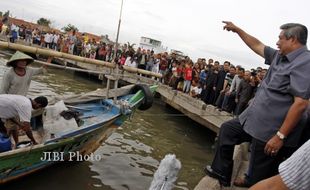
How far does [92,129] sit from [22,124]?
153 cm

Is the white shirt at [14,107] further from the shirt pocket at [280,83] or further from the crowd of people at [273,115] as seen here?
the shirt pocket at [280,83]

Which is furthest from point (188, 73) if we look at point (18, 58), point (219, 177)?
point (219, 177)

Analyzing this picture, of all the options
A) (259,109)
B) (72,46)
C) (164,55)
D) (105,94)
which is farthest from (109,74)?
(72,46)

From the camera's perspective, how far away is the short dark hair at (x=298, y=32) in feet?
10.2

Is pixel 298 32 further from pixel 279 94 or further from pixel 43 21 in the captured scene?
pixel 43 21

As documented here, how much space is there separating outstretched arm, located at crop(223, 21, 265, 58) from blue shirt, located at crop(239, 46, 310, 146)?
0.38m

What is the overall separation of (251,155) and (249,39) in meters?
1.23

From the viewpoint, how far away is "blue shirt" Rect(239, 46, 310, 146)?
2.96 m

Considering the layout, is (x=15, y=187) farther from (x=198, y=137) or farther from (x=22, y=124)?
(x=198, y=137)

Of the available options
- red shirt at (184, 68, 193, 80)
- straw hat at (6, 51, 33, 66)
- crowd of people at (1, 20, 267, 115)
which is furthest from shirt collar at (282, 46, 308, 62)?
red shirt at (184, 68, 193, 80)

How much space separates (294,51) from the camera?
3121 mm

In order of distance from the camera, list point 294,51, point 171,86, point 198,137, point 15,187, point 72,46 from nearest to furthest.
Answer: point 294,51, point 15,187, point 198,137, point 171,86, point 72,46

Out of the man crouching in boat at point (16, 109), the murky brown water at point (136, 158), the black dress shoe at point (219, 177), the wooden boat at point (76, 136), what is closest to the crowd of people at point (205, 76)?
the wooden boat at point (76, 136)

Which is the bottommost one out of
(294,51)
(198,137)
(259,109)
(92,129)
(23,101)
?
(198,137)
